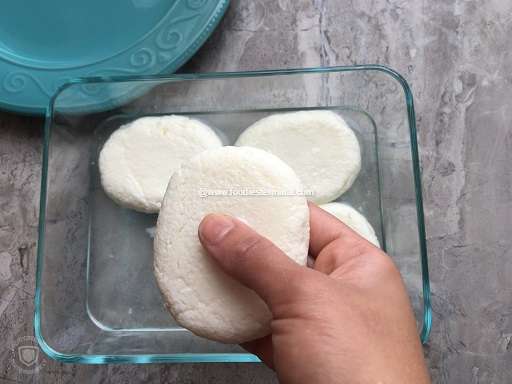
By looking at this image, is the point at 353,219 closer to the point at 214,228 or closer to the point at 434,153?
the point at 434,153

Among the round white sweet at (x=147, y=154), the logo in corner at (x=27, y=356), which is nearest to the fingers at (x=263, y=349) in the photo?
the round white sweet at (x=147, y=154)

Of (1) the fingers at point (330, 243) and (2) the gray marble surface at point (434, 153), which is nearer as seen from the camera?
(1) the fingers at point (330, 243)

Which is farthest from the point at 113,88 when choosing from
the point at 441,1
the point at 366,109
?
the point at 441,1

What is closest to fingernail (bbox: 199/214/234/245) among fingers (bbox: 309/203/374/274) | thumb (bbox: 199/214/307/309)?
thumb (bbox: 199/214/307/309)

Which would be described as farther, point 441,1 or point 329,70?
point 441,1

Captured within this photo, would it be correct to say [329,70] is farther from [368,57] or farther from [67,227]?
→ [67,227]

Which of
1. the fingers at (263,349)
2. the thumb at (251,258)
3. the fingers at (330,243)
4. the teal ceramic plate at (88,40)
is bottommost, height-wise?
the fingers at (263,349)

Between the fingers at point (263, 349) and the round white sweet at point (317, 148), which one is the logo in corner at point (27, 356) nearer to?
the fingers at point (263, 349)
